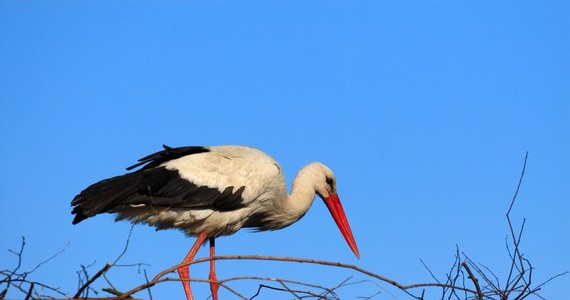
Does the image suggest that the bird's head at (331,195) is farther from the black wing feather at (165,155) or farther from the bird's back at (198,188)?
the black wing feather at (165,155)

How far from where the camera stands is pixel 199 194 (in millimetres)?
7125

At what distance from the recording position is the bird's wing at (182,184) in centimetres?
672

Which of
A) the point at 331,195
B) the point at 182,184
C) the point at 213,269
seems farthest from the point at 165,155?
the point at 331,195

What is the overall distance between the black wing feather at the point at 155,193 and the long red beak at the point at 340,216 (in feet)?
4.51

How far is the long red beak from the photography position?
329 inches

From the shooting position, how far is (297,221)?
26.1 feet

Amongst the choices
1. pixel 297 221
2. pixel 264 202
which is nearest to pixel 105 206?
pixel 264 202

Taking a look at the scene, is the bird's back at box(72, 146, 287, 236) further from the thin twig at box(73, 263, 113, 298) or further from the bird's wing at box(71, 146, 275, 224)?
the thin twig at box(73, 263, 113, 298)

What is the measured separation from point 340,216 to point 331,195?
0.77 ft

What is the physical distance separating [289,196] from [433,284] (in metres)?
3.76

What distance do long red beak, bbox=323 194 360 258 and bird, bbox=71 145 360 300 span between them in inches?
26.6

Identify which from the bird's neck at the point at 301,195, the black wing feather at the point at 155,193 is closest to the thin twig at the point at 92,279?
the black wing feather at the point at 155,193

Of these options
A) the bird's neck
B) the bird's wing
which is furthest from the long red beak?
the bird's wing

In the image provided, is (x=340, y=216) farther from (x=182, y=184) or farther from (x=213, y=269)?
(x=182, y=184)
